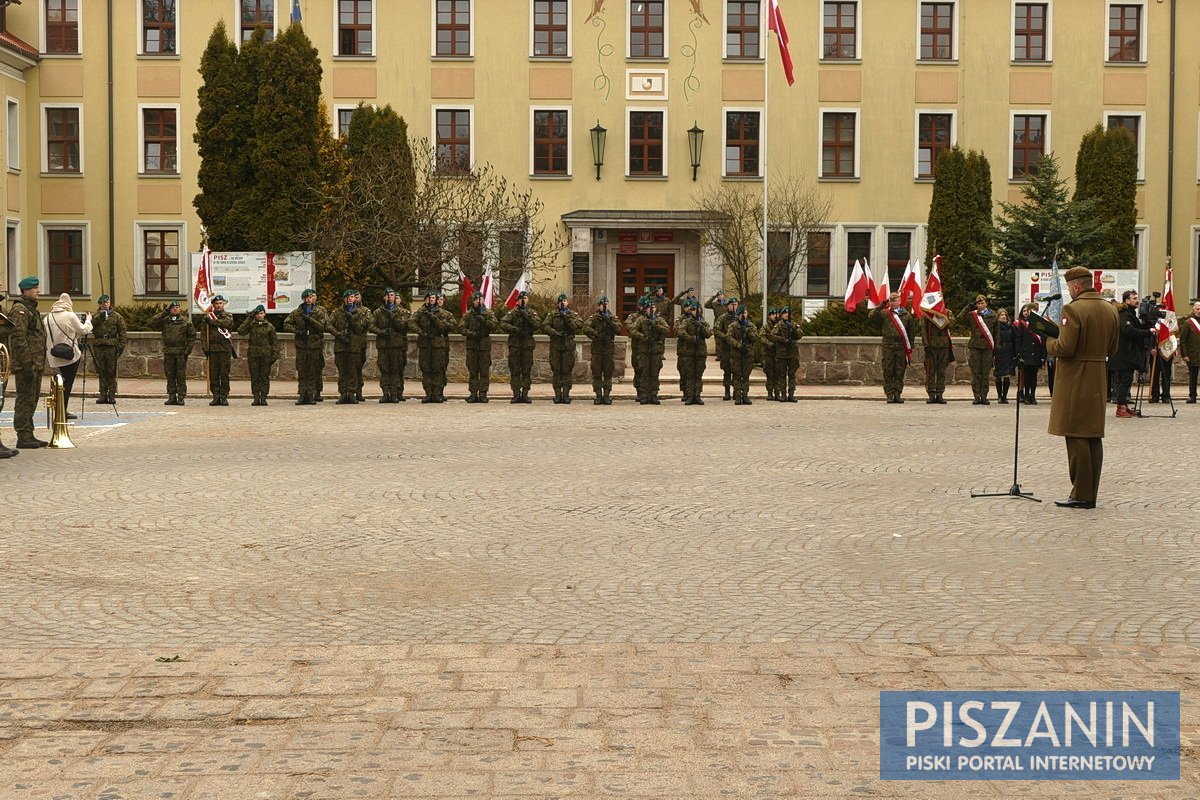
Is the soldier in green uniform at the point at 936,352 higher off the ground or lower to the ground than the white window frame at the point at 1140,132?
lower

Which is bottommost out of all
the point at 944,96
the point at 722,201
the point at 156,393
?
the point at 156,393

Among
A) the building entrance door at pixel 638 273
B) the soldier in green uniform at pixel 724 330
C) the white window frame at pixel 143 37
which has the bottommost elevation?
the soldier in green uniform at pixel 724 330

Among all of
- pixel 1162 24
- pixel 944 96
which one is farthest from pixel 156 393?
pixel 1162 24

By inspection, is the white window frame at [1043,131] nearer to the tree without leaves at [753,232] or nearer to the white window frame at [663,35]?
the tree without leaves at [753,232]

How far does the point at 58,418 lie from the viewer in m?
16.7

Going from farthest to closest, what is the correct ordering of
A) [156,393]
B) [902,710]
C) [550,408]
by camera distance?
[156,393] < [550,408] < [902,710]

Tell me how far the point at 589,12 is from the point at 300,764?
41.3m

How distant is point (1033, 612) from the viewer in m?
7.55

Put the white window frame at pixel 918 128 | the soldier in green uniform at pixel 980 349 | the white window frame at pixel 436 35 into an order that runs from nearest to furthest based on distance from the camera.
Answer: the soldier in green uniform at pixel 980 349
the white window frame at pixel 436 35
the white window frame at pixel 918 128

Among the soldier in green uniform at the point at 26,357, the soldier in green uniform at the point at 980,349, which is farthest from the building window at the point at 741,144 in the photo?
the soldier in green uniform at the point at 26,357

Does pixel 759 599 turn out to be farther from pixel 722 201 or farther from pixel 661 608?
pixel 722 201

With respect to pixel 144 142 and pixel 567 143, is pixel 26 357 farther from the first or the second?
pixel 144 142

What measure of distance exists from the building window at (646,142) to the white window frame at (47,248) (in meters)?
15.8

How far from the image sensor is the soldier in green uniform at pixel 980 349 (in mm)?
26266
